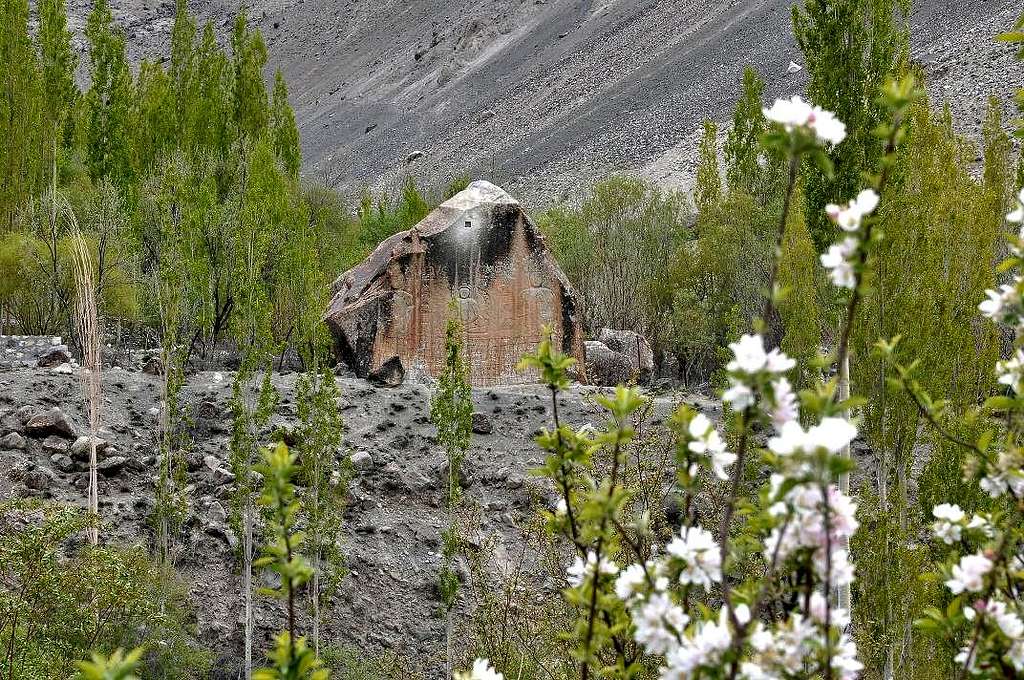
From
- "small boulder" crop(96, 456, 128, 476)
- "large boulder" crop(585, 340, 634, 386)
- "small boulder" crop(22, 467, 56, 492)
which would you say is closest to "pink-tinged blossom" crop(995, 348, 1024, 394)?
"small boulder" crop(22, 467, 56, 492)

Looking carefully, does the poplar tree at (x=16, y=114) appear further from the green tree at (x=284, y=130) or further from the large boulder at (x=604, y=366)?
the large boulder at (x=604, y=366)

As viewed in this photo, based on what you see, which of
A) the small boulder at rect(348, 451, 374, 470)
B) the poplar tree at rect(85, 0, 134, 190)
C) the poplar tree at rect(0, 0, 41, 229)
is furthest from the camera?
the poplar tree at rect(85, 0, 134, 190)

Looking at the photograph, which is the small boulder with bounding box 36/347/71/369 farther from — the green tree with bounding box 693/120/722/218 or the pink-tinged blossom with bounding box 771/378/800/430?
the green tree with bounding box 693/120/722/218

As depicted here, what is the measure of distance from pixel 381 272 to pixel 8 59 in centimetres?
801

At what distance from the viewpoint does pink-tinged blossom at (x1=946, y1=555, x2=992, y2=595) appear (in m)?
2.45

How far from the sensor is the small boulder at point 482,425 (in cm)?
1374

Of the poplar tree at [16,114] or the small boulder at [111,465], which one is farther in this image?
the poplar tree at [16,114]

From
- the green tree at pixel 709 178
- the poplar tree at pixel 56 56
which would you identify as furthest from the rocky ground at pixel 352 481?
the green tree at pixel 709 178

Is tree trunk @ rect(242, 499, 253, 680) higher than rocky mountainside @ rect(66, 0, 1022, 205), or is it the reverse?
rocky mountainside @ rect(66, 0, 1022, 205)

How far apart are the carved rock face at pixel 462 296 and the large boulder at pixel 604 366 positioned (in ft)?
6.61

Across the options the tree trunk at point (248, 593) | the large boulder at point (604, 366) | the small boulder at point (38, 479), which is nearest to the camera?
the tree trunk at point (248, 593)

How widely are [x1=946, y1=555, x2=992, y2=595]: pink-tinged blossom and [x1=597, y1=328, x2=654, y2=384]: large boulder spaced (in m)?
16.1

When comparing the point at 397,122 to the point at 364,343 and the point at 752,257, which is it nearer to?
the point at 752,257

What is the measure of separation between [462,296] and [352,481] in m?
4.02
